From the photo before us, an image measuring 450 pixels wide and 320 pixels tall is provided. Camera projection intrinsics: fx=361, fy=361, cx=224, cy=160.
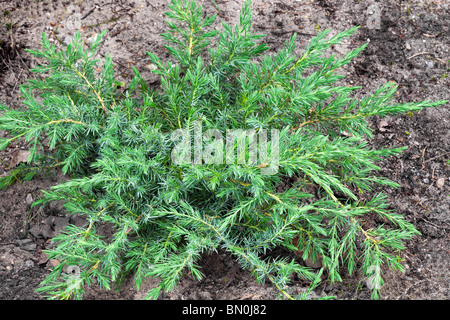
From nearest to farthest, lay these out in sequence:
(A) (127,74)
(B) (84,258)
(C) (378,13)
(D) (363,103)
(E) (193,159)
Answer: (B) (84,258), (E) (193,159), (D) (363,103), (A) (127,74), (C) (378,13)

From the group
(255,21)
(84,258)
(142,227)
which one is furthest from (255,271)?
(255,21)

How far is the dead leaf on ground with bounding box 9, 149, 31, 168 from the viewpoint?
271 cm

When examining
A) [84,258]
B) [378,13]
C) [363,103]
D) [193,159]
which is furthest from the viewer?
[378,13]

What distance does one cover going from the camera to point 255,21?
3172 mm

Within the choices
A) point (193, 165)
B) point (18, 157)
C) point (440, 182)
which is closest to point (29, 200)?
point (18, 157)

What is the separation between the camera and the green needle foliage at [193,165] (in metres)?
1.84

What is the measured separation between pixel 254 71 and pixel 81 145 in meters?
1.12

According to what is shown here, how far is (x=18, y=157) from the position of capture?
2.72 m

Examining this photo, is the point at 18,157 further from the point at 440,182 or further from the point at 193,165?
the point at 440,182

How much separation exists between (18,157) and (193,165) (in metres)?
1.65

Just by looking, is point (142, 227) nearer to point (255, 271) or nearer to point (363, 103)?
point (255, 271)

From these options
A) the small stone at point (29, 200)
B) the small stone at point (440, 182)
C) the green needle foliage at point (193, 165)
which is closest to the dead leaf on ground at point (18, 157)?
the small stone at point (29, 200)

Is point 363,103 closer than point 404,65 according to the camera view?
Yes

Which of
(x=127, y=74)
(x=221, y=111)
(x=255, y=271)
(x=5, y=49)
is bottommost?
(x=255, y=271)
